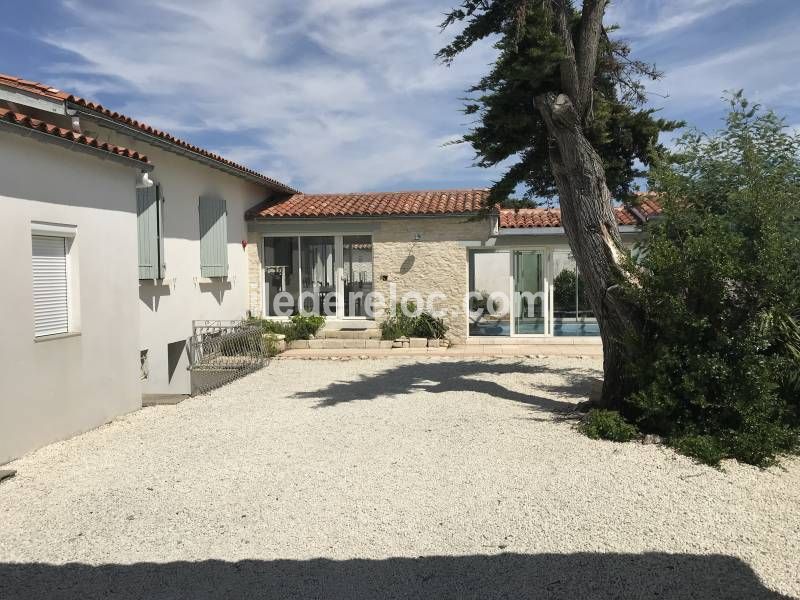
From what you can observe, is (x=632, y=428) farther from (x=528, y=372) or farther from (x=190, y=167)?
(x=190, y=167)

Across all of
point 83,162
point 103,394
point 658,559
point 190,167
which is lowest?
point 658,559

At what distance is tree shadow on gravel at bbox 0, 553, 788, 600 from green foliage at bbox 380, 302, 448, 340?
1124 cm

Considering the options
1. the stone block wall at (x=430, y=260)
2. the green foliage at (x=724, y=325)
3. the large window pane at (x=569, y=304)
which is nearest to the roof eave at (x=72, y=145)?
the green foliage at (x=724, y=325)

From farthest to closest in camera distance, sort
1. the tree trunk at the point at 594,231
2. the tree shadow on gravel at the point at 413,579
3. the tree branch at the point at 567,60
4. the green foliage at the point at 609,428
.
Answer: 1. the tree branch at the point at 567,60
2. the tree trunk at the point at 594,231
3. the green foliage at the point at 609,428
4. the tree shadow on gravel at the point at 413,579

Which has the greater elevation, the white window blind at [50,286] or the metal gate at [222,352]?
the white window blind at [50,286]

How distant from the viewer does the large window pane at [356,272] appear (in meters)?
16.1

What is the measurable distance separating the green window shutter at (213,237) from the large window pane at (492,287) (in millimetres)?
6018

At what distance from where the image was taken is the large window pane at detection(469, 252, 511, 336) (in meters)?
16.1

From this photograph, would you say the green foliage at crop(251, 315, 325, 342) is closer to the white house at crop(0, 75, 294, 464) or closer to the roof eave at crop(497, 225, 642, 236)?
the white house at crop(0, 75, 294, 464)

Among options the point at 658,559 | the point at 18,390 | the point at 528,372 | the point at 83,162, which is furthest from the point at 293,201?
the point at 658,559

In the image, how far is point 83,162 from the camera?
7574 mm

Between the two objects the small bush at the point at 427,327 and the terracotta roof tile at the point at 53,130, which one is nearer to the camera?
the terracotta roof tile at the point at 53,130

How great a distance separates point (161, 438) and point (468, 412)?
382 centimetres

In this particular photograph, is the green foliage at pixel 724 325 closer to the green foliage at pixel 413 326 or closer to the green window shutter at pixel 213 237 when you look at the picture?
the green foliage at pixel 413 326
